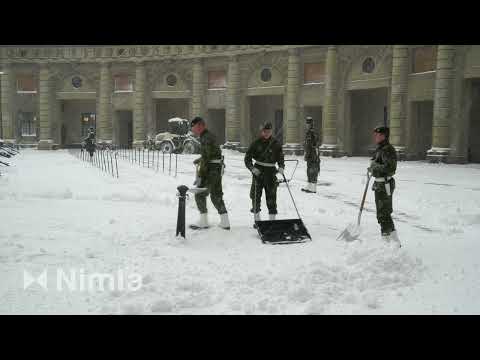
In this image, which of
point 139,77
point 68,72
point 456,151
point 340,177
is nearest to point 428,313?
point 340,177

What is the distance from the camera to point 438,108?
20234 millimetres

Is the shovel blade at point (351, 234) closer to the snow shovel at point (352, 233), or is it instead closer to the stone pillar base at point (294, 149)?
the snow shovel at point (352, 233)

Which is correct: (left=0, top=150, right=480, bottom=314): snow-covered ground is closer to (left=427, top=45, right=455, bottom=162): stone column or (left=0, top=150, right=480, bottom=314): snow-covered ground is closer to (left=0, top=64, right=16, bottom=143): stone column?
(left=427, top=45, right=455, bottom=162): stone column

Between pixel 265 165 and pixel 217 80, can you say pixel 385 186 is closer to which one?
pixel 265 165

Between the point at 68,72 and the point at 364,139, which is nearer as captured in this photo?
the point at 364,139

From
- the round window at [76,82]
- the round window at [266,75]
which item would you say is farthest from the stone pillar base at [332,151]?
the round window at [76,82]

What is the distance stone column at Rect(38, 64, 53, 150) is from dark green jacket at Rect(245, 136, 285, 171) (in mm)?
29457

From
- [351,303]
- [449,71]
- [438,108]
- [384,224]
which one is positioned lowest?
[351,303]

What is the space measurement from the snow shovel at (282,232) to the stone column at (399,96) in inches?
643

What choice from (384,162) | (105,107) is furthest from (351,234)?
(105,107)

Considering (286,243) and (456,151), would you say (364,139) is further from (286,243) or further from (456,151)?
(286,243)

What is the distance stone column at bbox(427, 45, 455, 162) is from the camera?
65.0 ft
